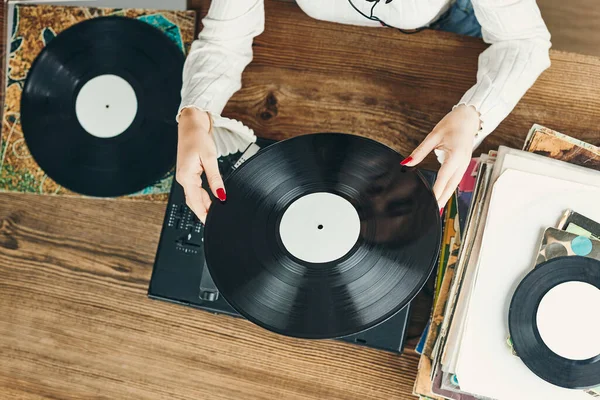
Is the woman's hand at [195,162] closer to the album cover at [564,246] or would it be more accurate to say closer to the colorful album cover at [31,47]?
the colorful album cover at [31,47]

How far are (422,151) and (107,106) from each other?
0.63 meters

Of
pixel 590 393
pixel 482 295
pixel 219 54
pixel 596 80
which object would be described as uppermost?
pixel 596 80

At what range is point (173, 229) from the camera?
1004 millimetres

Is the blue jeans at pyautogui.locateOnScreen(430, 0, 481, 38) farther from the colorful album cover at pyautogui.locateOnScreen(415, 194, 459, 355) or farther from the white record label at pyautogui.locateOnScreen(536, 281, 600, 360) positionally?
the white record label at pyautogui.locateOnScreen(536, 281, 600, 360)

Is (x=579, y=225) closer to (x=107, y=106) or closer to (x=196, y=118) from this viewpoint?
(x=196, y=118)

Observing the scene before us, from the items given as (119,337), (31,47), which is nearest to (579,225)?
(119,337)

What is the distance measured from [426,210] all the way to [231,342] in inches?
19.8

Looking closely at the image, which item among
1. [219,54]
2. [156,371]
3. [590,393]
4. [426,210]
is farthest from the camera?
[156,371]

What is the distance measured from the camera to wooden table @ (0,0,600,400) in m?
0.99

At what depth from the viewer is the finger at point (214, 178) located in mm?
771

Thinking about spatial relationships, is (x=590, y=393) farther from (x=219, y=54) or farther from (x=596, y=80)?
(x=219, y=54)

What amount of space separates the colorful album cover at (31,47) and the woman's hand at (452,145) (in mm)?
534

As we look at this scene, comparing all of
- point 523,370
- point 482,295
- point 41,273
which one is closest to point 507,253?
point 482,295

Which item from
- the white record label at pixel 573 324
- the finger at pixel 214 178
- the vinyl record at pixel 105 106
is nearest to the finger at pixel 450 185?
the white record label at pixel 573 324
